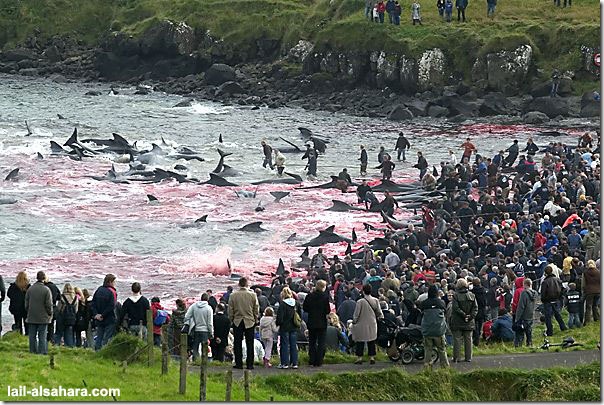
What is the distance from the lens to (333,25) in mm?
82312

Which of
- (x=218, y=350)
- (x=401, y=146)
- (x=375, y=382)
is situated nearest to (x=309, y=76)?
(x=401, y=146)

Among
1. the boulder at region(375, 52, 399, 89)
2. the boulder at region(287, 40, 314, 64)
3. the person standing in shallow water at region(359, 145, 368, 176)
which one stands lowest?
the person standing in shallow water at region(359, 145, 368, 176)

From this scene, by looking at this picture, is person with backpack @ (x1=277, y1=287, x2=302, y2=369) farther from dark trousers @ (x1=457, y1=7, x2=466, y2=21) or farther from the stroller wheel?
dark trousers @ (x1=457, y1=7, x2=466, y2=21)

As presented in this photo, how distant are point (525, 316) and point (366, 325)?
13.5 ft

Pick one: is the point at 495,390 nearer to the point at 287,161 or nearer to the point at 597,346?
the point at 597,346

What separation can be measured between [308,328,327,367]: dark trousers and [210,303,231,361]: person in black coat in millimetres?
1557

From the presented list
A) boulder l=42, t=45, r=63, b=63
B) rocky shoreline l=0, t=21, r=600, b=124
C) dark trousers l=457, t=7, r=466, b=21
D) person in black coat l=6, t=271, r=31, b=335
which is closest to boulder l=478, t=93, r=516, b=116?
rocky shoreline l=0, t=21, r=600, b=124

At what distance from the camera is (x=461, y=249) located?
108ft

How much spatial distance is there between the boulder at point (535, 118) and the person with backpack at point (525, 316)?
4424 cm

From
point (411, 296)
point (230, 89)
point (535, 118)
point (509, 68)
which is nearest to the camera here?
point (411, 296)

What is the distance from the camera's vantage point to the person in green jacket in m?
21.8

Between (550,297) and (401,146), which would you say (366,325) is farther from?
(401,146)

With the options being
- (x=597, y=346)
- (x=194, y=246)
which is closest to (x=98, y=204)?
(x=194, y=246)

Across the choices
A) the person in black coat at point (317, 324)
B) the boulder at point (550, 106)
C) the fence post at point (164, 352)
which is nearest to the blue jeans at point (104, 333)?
the fence post at point (164, 352)
